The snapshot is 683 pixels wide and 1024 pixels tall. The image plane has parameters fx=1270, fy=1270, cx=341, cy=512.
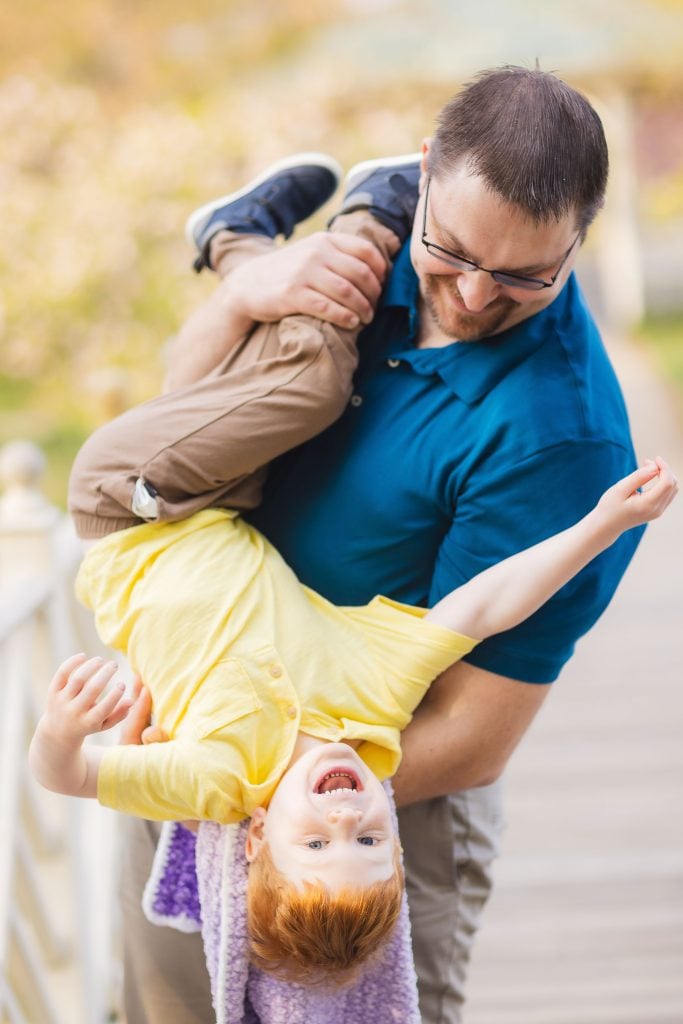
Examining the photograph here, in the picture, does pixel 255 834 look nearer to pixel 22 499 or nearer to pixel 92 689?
pixel 92 689

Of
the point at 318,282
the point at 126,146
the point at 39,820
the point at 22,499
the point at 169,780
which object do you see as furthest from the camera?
the point at 126,146

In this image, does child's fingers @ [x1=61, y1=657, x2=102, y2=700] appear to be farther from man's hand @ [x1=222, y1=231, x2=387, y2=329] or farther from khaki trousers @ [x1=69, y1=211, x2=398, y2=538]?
man's hand @ [x1=222, y1=231, x2=387, y2=329]

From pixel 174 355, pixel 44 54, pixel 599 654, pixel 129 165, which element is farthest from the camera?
pixel 44 54

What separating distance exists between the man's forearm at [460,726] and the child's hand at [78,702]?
1.24 feet

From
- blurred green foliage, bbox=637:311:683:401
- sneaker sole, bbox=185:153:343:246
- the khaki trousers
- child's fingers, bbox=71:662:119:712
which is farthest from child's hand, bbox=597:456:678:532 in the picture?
blurred green foliage, bbox=637:311:683:401

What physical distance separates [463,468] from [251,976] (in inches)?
25.7

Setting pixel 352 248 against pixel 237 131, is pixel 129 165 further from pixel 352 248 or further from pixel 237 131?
pixel 352 248

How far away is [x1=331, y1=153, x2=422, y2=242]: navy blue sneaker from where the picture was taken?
1580 mm

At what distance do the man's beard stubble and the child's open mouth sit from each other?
0.52 metres

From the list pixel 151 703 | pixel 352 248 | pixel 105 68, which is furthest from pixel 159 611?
pixel 105 68

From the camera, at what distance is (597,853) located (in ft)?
10.4

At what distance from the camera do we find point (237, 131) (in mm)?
10555

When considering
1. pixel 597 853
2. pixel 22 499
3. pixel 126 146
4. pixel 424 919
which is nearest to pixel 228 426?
pixel 424 919

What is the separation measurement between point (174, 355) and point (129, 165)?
9.40m
